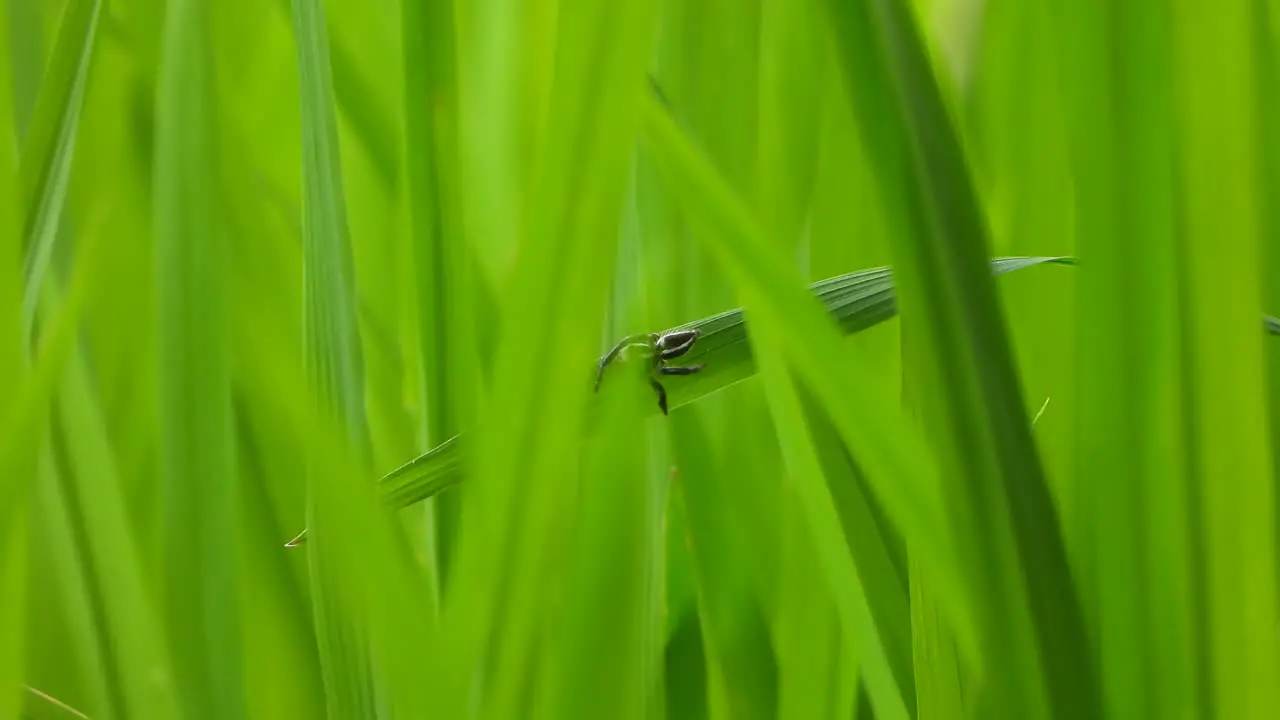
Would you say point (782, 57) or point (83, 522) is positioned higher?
point (782, 57)

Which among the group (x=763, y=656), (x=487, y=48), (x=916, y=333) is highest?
(x=487, y=48)

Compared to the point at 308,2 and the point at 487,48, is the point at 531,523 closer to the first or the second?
the point at 308,2

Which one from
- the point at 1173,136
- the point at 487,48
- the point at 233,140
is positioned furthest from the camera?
the point at 487,48

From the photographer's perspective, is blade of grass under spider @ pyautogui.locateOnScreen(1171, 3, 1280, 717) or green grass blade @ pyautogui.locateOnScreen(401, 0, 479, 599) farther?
green grass blade @ pyautogui.locateOnScreen(401, 0, 479, 599)

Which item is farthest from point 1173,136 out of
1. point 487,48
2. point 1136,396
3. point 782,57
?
point 487,48

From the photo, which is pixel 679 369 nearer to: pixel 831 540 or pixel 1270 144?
pixel 831 540

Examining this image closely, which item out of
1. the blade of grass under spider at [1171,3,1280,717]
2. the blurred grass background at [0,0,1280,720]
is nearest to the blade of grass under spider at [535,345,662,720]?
the blurred grass background at [0,0,1280,720]

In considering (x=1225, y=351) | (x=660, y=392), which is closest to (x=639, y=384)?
(x=660, y=392)

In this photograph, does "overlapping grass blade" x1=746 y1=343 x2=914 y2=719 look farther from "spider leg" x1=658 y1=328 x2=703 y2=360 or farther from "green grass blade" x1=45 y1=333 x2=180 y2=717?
"green grass blade" x1=45 y1=333 x2=180 y2=717
